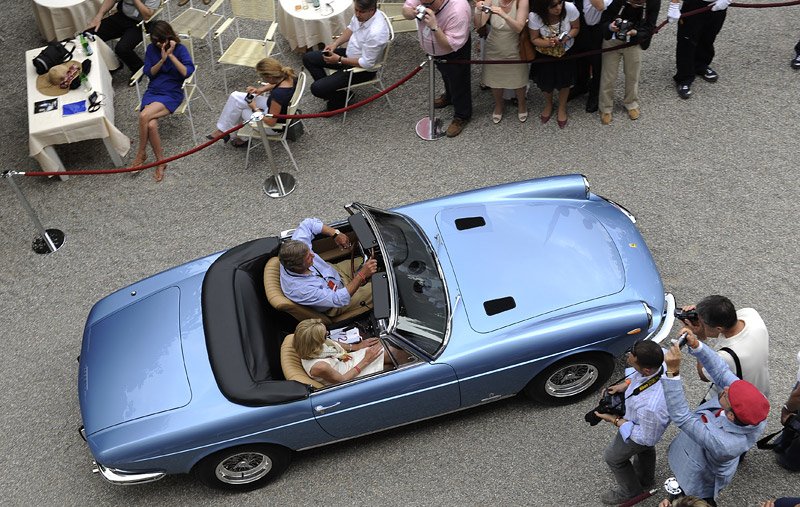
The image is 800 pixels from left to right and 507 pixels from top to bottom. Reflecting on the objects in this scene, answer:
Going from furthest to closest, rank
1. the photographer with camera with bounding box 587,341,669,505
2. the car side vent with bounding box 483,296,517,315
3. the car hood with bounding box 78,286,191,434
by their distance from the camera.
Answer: the car side vent with bounding box 483,296,517,315, the car hood with bounding box 78,286,191,434, the photographer with camera with bounding box 587,341,669,505

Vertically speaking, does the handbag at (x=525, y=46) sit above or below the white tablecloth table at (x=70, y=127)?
above

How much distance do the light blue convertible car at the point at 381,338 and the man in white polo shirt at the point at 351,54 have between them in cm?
273

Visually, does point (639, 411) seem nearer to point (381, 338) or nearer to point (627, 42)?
point (381, 338)

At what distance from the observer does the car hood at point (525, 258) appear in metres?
5.28

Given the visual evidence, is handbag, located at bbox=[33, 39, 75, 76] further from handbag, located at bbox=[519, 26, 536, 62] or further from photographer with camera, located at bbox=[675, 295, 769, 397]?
photographer with camera, located at bbox=[675, 295, 769, 397]

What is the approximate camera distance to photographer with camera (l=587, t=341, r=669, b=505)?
4258mm

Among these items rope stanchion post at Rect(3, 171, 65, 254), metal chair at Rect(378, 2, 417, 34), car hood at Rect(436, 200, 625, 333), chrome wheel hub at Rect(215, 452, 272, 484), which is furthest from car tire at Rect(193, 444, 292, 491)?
metal chair at Rect(378, 2, 417, 34)

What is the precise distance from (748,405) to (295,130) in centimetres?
559

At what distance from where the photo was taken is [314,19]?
8734 millimetres

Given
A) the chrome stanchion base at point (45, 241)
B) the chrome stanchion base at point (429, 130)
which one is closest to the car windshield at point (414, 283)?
the chrome stanchion base at point (429, 130)

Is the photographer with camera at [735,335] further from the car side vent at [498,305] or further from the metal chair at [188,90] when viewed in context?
the metal chair at [188,90]

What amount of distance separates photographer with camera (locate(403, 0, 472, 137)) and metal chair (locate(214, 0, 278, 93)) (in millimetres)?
2031

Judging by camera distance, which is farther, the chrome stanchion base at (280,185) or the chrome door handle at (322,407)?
the chrome stanchion base at (280,185)

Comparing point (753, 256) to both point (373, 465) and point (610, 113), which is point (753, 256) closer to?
point (610, 113)
